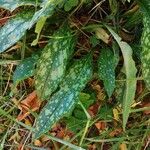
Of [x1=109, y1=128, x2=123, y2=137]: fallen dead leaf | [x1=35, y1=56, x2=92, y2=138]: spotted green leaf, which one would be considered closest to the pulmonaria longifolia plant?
[x1=35, y1=56, x2=92, y2=138]: spotted green leaf

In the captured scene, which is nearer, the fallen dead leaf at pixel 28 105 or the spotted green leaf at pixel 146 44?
the spotted green leaf at pixel 146 44

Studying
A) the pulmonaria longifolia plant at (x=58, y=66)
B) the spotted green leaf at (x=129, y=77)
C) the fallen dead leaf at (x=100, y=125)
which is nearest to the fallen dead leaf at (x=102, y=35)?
the pulmonaria longifolia plant at (x=58, y=66)

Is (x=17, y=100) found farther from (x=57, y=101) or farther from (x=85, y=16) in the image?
(x=85, y=16)

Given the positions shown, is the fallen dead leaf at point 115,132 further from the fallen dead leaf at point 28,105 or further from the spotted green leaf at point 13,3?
the spotted green leaf at point 13,3

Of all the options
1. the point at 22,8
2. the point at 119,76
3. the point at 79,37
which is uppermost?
the point at 22,8

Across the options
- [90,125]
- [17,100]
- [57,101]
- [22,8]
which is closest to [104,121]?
[90,125]

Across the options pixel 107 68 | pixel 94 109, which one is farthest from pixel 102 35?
pixel 94 109
